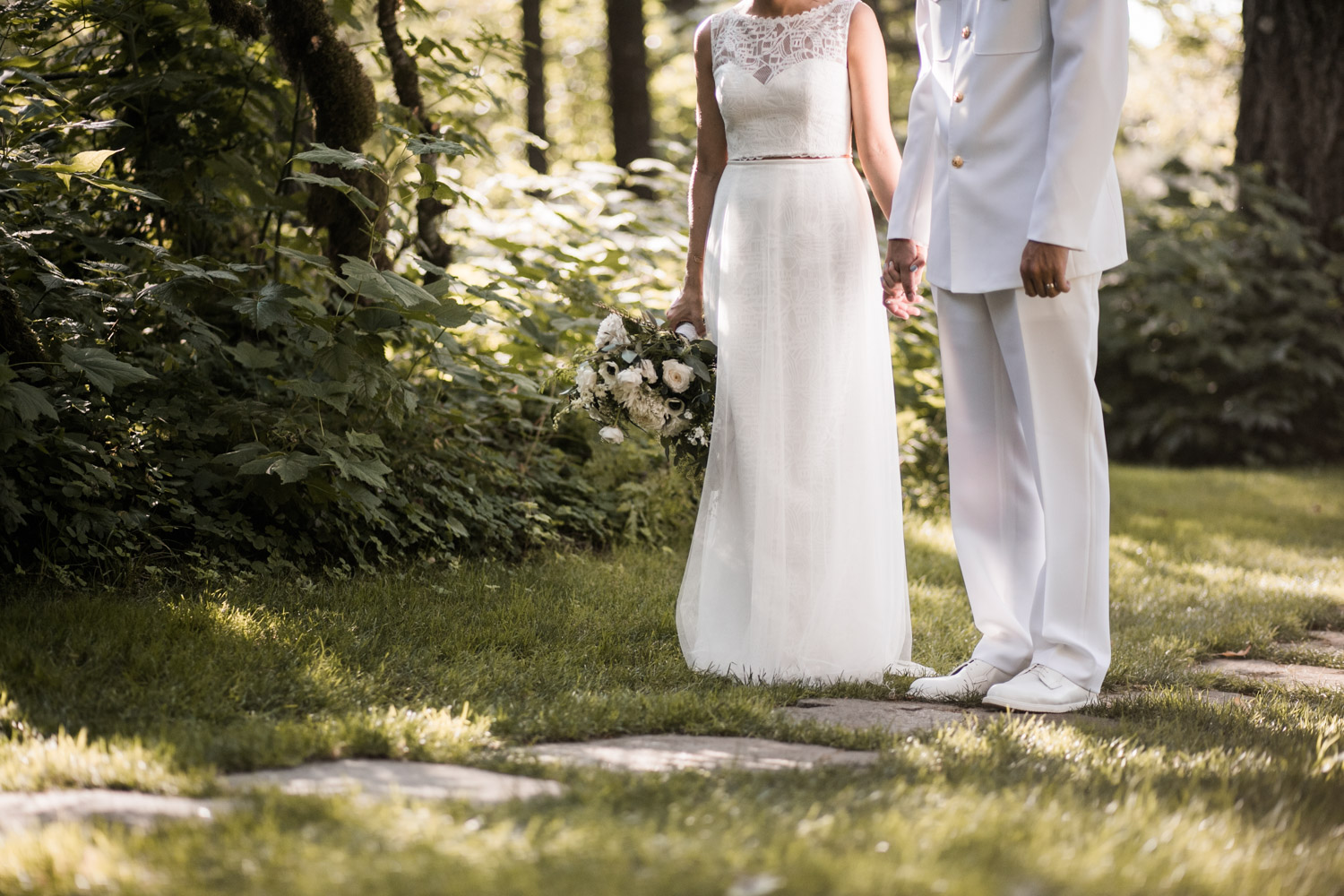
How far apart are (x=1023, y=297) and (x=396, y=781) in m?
2.05

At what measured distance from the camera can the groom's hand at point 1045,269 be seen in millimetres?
2891

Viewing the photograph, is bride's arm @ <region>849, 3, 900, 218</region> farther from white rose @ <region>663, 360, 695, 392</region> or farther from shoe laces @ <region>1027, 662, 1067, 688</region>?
shoe laces @ <region>1027, 662, 1067, 688</region>

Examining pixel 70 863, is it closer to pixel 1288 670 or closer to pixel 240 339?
pixel 240 339

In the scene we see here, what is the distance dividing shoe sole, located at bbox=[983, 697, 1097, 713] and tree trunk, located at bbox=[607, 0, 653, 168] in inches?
313

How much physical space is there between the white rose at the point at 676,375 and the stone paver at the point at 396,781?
4.72ft

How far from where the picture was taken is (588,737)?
2572 millimetres

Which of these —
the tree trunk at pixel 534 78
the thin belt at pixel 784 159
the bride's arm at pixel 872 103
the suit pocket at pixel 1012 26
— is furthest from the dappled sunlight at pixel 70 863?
the tree trunk at pixel 534 78

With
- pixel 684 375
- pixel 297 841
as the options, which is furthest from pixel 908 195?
pixel 297 841

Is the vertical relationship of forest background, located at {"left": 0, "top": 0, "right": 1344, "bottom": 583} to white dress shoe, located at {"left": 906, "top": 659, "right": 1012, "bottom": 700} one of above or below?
above

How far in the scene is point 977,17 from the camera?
3053 mm

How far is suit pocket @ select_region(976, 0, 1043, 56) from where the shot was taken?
2975 mm

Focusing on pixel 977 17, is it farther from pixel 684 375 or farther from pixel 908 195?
pixel 684 375

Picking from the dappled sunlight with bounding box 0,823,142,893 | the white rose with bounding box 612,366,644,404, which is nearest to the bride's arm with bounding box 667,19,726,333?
the white rose with bounding box 612,366,644,404

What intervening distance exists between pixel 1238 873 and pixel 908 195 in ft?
6.98
